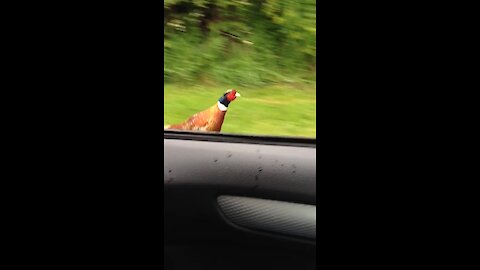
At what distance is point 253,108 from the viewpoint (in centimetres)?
228

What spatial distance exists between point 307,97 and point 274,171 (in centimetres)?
37

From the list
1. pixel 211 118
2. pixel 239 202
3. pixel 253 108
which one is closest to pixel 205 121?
pixel 211 118

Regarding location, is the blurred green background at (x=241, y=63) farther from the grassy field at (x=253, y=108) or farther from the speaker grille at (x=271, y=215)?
the speaker grille at (x=271, y=215)

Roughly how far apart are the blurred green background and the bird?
0.06ft

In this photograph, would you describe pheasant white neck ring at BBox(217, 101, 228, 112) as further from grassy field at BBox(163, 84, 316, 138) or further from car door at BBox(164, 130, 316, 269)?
car door at BBox(164, 130, 316, 269)

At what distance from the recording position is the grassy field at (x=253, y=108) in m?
2.15

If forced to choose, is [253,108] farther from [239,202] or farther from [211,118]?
[239,202]

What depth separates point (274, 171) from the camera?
2.26 meters

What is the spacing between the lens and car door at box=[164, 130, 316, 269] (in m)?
2.24

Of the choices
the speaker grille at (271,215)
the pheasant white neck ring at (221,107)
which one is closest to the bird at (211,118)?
the pheasant white neck ring at (221,107)

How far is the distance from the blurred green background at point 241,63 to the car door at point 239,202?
9cm
